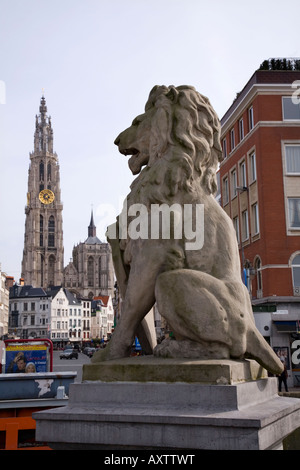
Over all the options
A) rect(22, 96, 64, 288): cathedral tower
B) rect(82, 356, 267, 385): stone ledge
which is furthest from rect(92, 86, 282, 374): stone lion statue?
rect(22, 96, 64, 288): cathedral tower

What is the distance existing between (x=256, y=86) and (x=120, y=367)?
83.5 feet

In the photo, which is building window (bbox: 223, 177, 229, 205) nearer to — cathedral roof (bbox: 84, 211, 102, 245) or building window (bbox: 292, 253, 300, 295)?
building window (bbox: 292, 253, 300, 295)

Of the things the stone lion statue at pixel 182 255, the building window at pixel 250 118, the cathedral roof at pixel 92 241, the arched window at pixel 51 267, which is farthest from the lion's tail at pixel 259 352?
the cathedral roof at pixel 92 241

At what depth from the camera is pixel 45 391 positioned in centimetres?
667

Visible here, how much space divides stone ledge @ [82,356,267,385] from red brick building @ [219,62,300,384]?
20178 mm

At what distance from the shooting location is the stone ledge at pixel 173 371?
324 cm

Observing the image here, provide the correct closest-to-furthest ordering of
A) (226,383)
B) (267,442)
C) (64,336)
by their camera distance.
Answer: (267,442), (226,383), (64,336)

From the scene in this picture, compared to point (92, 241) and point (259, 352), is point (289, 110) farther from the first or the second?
point (92, 241)

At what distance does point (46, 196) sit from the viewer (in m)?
147

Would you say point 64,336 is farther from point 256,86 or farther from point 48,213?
point 256,86

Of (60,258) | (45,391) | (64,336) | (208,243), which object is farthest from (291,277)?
(60,258)

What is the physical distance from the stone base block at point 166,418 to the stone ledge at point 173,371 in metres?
0.05

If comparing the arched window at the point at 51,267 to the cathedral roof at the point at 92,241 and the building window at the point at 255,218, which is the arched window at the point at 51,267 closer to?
the cathedral roof at the point at 92,241

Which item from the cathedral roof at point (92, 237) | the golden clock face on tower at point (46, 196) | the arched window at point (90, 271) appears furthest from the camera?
the cathedral roof at point (92, 237)
